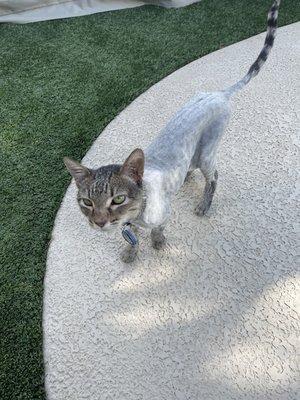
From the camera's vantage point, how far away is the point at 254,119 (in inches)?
120

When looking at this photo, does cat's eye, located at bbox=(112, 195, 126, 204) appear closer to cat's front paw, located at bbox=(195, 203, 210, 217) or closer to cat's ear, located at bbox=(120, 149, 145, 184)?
cat's ear, located at bbox=(120, 149, 145, 184)

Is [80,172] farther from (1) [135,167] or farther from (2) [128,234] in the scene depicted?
(2) [128,234]

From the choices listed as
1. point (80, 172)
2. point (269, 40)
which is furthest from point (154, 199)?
point (269, 40)

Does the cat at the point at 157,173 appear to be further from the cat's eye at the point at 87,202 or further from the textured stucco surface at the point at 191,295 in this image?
the textured stucco surface at the point at 191,295

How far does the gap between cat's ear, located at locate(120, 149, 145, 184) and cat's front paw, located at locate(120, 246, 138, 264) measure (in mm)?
595

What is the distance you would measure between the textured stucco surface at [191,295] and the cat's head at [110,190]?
585 mm

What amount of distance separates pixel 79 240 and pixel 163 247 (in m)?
0.49

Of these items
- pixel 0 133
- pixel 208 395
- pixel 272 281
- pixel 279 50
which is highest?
pixel 279 50

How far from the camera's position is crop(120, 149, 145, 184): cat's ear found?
164cm

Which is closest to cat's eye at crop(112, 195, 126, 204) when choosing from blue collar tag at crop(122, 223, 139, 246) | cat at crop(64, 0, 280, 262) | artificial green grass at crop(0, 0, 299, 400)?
cat at crop(64, 0, 280, 262)

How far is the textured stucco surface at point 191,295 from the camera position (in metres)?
1.86

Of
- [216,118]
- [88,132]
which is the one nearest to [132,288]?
[216,118]

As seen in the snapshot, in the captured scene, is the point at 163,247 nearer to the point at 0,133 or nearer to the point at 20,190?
A: the point at 20,190

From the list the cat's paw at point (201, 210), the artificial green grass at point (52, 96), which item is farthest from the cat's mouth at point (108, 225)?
the cat's paw at point (201, 210)
